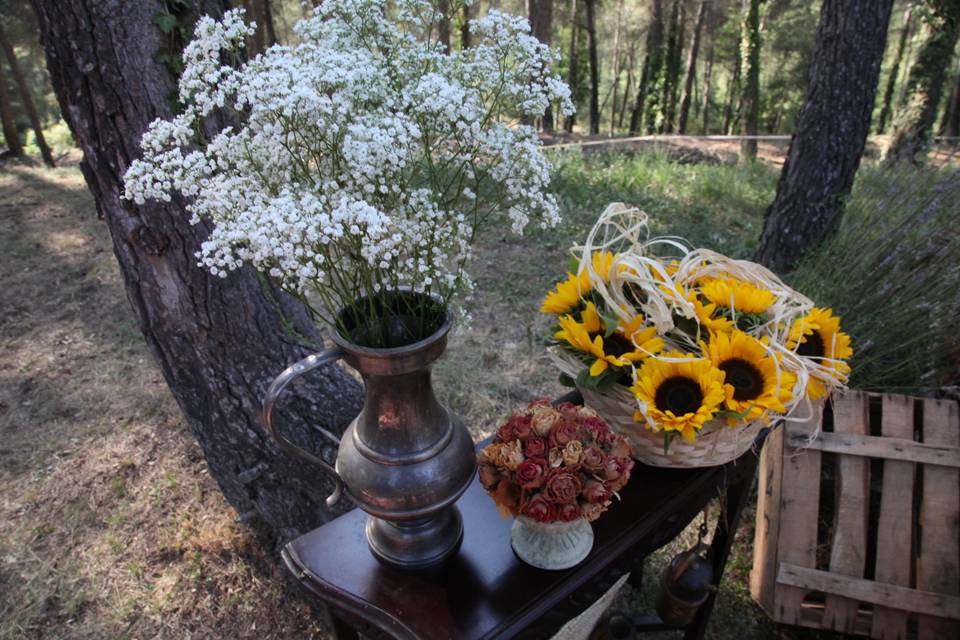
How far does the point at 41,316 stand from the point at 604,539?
14.5 feet

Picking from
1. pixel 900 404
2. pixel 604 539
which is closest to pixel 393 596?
pixel 604 539

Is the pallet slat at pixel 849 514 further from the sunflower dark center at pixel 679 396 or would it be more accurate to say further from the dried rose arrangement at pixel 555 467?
the dried rose arrangement at pixel 555 467

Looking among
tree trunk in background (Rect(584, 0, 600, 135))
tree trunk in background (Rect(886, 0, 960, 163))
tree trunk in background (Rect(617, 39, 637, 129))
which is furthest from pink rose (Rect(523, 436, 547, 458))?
tree trunk in background (Rect(617, 39, 637, 129))

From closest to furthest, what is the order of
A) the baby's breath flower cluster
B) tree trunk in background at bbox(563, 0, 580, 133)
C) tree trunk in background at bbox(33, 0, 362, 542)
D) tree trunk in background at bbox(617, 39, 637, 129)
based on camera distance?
1. the baby's breath flower cluster
2. tree trunk in background at bbox(33, 0, 362, 542)
3. tree trunk in background at bbox(563, 0, 580, 133)
4. tree trunk in background at bbox(617, 39, 637, 129)

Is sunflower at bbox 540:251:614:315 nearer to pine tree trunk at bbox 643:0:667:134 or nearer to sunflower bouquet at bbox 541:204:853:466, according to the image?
sunflower bouquet at bbox 541:204:853:466

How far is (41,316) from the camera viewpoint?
4027 millimetres

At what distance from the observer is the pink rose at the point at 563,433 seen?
1068 millimetres

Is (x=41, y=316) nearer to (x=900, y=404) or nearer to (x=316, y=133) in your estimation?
(x=316, y=133)

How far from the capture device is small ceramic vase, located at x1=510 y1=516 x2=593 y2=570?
1.16 m

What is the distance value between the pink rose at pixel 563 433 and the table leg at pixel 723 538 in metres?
0.89

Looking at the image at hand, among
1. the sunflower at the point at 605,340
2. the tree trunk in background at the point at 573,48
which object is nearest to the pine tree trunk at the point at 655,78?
the tree trunk in background at the point at 573,48

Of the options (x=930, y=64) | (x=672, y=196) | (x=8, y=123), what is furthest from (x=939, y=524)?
(x=8, y=123)

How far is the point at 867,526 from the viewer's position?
2.02m

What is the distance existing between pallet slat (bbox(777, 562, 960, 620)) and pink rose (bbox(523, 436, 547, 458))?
1477 mm
